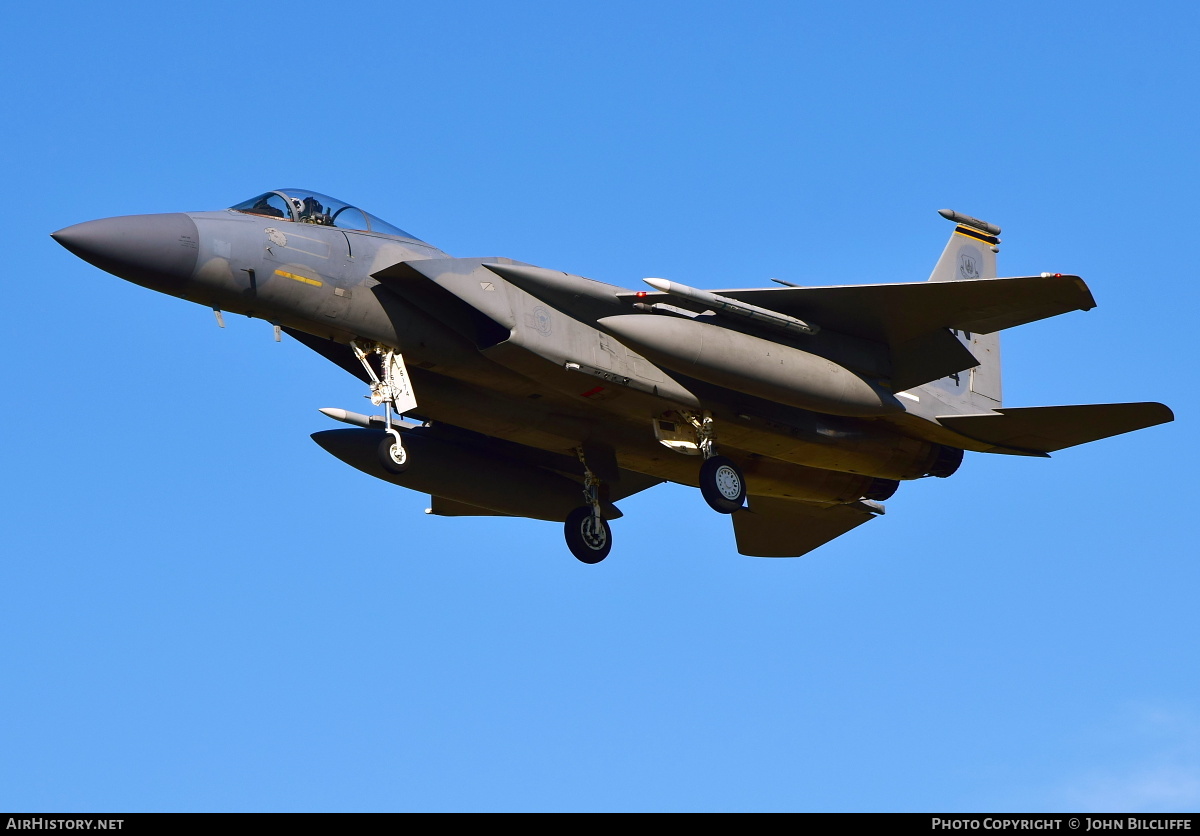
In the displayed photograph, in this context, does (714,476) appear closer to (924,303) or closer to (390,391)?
(924,303)

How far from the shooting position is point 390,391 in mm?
15750

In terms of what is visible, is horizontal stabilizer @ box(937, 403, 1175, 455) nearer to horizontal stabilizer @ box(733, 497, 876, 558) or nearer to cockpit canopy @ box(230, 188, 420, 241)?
horizontal stabilizer @ box(733, 497, 876, 558)

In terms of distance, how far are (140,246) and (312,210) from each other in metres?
2.09

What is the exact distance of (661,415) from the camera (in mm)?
17094

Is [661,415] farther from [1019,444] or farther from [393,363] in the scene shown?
[1019,444]

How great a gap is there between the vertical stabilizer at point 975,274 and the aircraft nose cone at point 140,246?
1020 centimetres

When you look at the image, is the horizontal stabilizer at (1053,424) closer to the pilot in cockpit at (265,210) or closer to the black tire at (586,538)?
the black tire at (586,538)

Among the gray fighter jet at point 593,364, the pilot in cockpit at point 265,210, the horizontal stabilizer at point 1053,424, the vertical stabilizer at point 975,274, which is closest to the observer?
the gray fighter jet at point 593,364

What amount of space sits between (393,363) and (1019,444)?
8.37 meters

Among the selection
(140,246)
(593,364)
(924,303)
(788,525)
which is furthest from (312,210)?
(788,525)

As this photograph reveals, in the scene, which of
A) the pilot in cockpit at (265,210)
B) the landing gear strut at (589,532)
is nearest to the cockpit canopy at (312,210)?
the pilot in cockpit at (265,210)

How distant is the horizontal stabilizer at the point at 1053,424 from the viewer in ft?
57.8

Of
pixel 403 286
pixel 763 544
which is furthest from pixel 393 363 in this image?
pixel 763 544

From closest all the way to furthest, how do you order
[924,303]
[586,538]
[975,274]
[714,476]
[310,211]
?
[310,211] < [714,476] < [924,303] < [586,538] < [975,274]
